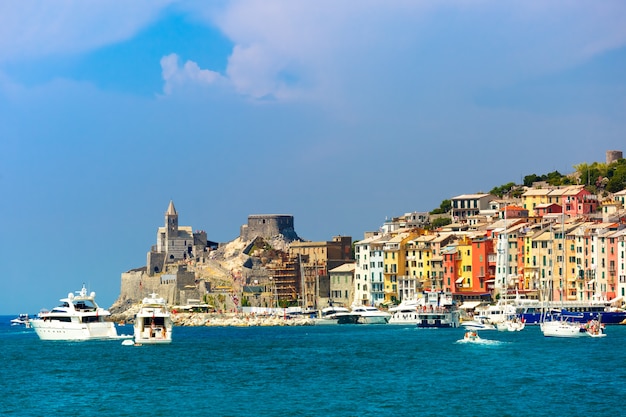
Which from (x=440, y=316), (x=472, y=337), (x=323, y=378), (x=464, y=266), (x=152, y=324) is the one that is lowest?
(x=323, y=378)

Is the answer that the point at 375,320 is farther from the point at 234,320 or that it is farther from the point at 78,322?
the point at 78,322

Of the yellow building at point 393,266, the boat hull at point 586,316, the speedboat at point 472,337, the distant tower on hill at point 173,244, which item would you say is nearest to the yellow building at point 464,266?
the yellow building at point 393,266

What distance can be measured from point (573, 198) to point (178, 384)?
83394mm

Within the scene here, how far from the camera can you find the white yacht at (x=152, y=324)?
7481 cm

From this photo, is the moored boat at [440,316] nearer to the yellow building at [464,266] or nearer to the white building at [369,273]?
the yellow building at [464,266]

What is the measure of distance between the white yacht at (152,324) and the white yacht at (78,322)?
14.5 feet

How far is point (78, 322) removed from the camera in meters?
79.1

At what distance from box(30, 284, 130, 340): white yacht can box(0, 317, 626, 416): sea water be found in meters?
1.29

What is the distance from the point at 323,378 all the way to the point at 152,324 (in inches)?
998

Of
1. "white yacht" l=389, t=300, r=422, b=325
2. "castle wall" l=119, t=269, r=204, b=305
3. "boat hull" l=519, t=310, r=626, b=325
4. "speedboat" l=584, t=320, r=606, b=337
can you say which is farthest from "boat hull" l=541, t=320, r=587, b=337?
"castle wall" l=119, t=269, r=204, b=305

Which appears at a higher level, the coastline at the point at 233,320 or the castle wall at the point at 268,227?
the castle wall at the point at 268,227

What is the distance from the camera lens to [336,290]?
141m

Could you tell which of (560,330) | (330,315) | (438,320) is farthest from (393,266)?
(560,330)

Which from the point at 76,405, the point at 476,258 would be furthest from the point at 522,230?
the point at 76,405
